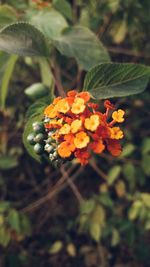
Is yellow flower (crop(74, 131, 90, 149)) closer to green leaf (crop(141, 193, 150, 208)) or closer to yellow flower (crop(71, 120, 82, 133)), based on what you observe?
yellow flower (crop(71, 120, 82, 133))

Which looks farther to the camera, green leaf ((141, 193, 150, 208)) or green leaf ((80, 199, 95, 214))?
green leaf ((80, 199, 95, 214))

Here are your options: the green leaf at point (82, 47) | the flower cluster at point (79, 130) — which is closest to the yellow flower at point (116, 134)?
the flower cluster at point (79, 130)

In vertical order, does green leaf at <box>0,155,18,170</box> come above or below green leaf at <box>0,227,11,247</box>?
above

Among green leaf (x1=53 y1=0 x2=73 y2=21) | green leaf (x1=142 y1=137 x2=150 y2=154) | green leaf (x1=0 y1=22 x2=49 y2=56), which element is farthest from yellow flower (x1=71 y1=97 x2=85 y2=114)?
green leaf (x1=142 y1=137 x2=150 y2=154)

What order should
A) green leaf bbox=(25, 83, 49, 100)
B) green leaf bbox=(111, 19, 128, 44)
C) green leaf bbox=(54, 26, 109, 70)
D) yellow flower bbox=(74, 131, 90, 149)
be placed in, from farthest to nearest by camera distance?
1. green leaf bbox=(111, 19, 128, 44)
2. green leaf bbox=(25, 83, 49, 100)
3. green leaf bbox=(54, 26, 109, 70)
4. yellow flower bbox=(74, 131, 90, 149)

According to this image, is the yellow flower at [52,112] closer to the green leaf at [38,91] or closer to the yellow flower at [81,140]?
the yellow flower at [81,140]

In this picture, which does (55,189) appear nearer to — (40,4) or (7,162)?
(7,162)

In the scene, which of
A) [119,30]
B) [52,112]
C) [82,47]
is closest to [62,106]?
[52,112]

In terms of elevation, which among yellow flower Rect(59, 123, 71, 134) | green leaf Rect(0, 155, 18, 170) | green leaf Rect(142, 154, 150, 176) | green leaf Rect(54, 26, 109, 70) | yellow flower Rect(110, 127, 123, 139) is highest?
yellow flower Rect(59, 123, 71, 134)
